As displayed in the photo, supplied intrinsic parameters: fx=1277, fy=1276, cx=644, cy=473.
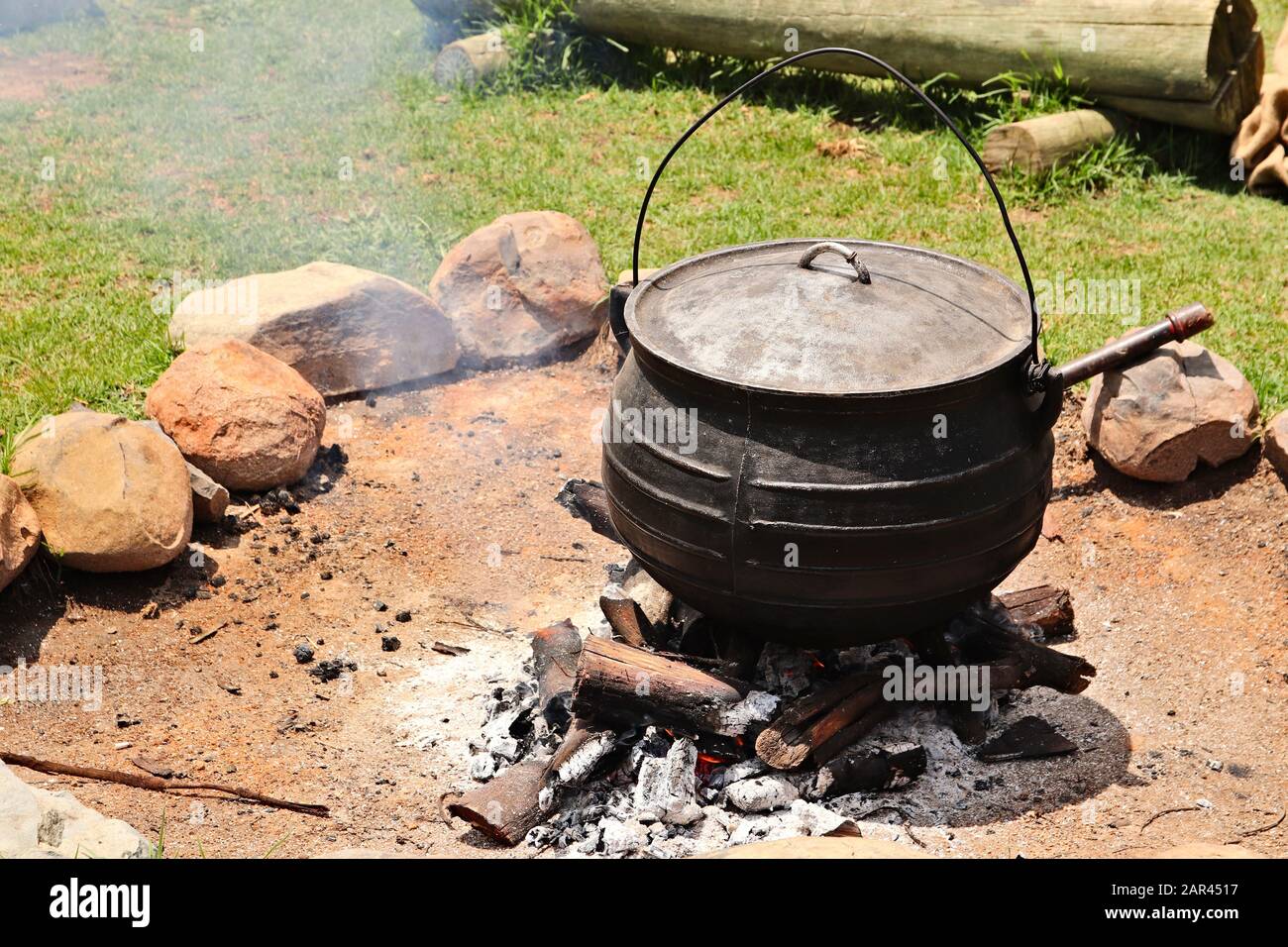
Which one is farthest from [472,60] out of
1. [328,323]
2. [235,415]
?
[235,415]

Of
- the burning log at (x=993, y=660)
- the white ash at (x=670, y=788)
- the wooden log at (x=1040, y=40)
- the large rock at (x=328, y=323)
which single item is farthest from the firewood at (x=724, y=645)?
the wooden log at (x=1040, y=40)

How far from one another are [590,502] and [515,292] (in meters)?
2.08

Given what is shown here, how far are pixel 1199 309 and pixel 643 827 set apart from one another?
2.86 m

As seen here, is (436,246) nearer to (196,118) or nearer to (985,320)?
(196,118)

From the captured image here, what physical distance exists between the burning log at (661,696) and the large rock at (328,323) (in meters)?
3.00

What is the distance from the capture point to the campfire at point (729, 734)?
3955 mm

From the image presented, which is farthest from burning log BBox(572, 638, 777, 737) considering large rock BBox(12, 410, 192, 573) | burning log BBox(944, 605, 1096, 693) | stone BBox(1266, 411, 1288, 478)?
stone BBox(1266, 411, 1288, 478)

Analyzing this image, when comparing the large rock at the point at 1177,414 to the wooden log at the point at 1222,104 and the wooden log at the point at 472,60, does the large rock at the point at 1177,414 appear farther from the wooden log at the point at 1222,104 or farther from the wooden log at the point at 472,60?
the wooden log at the point at 472,60

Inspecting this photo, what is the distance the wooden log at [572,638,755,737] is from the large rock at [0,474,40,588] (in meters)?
2.20

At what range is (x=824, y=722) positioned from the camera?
408 cm

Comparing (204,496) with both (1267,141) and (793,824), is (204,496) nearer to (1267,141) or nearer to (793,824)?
(793,824)

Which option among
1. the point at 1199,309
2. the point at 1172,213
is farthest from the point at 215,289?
the point at 1172,213
